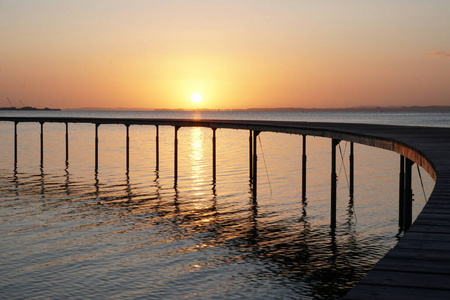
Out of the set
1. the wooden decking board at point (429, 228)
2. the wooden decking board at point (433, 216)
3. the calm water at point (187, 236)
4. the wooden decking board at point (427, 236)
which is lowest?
the calm water at point (187, 236)

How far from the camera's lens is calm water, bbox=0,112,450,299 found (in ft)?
46.6

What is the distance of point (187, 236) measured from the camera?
1981 centimetres

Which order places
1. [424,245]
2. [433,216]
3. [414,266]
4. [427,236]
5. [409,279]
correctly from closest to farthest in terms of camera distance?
[409,279] → [414,266] → [424,245] → [427,236] → [433,216]

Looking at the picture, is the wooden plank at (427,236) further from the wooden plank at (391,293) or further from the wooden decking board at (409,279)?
the wooden plank at (391,293)

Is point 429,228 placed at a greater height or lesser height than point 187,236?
greater

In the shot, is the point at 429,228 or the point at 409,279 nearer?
the point at 409,279

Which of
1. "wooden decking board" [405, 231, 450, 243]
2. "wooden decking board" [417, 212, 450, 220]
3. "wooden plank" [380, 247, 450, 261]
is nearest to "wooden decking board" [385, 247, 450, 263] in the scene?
"wooden plank" [380, 247, 450, 261]

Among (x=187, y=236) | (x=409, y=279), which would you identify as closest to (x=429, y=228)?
(x=409, y=279)

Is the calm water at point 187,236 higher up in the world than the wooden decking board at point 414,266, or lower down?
lower down

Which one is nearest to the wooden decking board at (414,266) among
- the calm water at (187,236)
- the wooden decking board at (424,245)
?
the wooden decking board at (424,245)

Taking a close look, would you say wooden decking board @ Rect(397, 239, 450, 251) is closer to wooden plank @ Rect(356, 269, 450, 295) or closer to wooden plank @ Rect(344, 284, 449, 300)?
wooden plank @ Rect(356, 269, 450, 295)

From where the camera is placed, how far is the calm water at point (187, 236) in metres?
14.2

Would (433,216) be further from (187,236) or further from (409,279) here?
(187,236)

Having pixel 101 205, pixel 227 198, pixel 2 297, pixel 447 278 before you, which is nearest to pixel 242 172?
pixel 227 198
